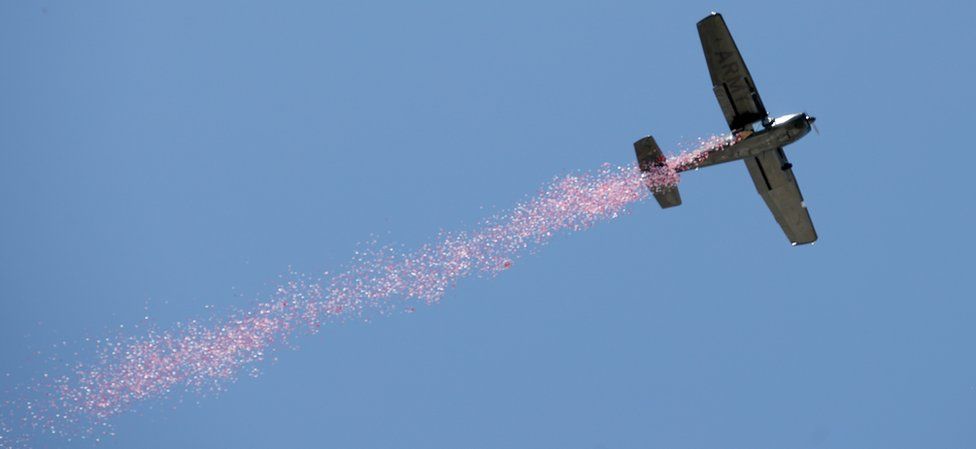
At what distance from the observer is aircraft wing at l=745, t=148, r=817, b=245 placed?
3978 cm

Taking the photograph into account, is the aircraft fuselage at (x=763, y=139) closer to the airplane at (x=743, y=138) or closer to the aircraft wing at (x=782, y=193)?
the airplane at (x=743, y=138)

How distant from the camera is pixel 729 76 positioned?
38.2m

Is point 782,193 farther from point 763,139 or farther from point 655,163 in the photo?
point 655,163

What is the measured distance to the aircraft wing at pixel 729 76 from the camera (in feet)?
123

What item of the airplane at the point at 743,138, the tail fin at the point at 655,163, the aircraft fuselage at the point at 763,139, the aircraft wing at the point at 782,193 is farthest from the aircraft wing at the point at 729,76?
the tail fin at the point at 655,163

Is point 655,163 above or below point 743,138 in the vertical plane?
above

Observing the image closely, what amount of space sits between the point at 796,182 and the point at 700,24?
7123 millimetres

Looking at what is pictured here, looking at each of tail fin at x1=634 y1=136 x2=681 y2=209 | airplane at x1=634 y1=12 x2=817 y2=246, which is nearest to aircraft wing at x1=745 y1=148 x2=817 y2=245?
airplane at x1=634 y1=12 x2=817 y2=246

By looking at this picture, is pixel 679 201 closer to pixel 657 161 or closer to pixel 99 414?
pixel 657 161

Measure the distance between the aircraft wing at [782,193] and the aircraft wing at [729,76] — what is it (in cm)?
182

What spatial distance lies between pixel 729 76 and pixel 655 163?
392cm

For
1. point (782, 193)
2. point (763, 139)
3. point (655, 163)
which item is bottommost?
point (782, 193)

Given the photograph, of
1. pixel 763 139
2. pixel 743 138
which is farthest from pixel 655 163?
pixel 763 139

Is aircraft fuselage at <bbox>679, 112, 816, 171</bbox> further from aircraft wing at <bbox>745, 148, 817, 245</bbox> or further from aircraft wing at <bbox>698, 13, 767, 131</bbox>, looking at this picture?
aircraft wing at <bbox>745, 148, 817, 245</bbox>
